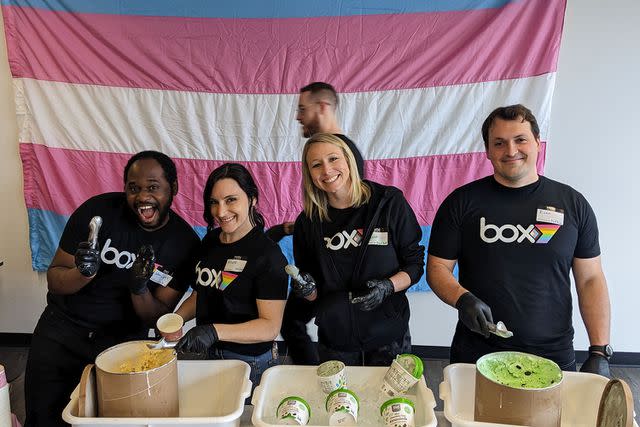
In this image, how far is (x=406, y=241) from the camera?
5.11ft

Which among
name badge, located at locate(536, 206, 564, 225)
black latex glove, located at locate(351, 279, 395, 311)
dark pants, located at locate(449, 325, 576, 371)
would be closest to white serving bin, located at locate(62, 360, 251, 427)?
black latex glove, located at locate(351, 279, 395, 311)

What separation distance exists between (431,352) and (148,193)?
6.83ft

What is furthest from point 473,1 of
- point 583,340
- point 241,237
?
point 583,340

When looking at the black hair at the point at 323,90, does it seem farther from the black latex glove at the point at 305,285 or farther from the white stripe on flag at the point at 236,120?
the black latex glove at the point at 305,285

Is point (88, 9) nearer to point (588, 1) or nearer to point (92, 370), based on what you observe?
point (92, 370)

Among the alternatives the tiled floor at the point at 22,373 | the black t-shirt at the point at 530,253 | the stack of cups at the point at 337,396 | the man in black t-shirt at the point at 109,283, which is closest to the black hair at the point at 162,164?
the man in black t-shirt at the point at 109,283

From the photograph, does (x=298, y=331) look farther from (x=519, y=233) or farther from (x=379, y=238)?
(x=519, y=233)

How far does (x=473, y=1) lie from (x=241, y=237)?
181 cm

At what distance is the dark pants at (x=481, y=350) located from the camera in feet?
4.80

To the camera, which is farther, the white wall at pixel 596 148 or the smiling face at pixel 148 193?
the white wall at pixel 596 148

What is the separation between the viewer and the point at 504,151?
147 cm

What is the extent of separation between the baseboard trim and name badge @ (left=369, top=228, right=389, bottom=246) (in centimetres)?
144

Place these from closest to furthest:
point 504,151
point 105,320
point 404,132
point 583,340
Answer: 1. point 504,151
2. point 105,320
3. point 404,132
4. point 583,340

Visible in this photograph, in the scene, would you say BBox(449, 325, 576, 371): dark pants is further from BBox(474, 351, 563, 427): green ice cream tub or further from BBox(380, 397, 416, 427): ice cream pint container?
BBox(380, 397, 416, 427): ice cream pint container
